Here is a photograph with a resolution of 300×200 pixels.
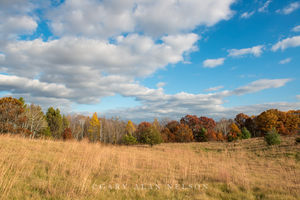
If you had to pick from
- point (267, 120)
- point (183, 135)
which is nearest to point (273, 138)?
point (183, 135)

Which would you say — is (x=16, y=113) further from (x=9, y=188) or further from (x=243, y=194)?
(x=243, y=194)

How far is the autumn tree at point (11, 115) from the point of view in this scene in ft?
96.2

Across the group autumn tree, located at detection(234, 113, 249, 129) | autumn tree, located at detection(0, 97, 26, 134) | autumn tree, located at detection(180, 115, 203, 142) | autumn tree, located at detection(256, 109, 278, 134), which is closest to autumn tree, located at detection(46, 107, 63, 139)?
autumn tree, located at detection(0, 97, 26, 134)

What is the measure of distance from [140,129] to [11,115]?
35191mm

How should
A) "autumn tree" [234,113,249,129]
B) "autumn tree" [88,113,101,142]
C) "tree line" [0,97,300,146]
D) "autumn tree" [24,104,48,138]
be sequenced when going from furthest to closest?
"autumn tree" [234,113,249,129] → "autumn tree" [88,113,101,142] → "autumn tree" [24,104,48,138] → "tree line" [0,97,300,146]

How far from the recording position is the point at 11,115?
29688mm

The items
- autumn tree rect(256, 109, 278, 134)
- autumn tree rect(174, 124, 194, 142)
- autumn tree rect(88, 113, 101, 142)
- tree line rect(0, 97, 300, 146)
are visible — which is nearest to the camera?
tree line rect(0, 97, 300, 146)

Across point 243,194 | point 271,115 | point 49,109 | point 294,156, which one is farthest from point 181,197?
point 271,115

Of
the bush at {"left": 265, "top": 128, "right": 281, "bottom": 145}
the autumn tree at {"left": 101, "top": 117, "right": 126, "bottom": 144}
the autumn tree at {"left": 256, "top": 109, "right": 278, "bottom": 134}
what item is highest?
the autumn tree at {"left": 256, "top": 109, "right": 278, "bottom": 134}

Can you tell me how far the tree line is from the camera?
29969mm

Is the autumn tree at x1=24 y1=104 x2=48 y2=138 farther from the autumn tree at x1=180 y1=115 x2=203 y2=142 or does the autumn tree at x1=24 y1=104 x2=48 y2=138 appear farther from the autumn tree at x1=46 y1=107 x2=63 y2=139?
the autumn tree at x1=180 y1=115 x2=203 y2=142

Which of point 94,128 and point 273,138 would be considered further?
point 94,128

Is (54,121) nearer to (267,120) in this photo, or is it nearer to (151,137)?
(151,137)

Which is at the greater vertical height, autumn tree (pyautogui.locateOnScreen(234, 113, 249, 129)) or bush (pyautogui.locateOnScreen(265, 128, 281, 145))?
autumn tree (pyautogui.locateOnScreen(234, 113, 249, 129))
